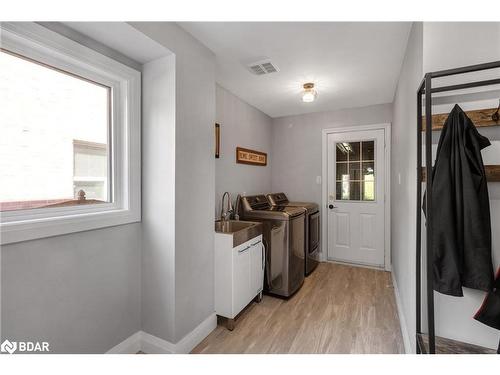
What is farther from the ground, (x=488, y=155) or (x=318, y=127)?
(x=318, y=127)

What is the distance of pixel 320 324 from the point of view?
2.10 metres

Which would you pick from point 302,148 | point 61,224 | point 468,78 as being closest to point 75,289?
point 61,224

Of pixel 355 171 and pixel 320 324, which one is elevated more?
pixel 355 171

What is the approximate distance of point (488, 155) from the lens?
4.21 feet

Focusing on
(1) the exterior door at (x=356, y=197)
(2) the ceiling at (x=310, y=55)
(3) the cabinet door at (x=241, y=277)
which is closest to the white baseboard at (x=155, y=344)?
(3) the cabinet door at (x=241, y=277)

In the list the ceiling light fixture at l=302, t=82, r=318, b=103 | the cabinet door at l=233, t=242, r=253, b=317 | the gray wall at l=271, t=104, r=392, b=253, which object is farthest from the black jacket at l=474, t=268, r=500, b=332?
the gray wall at l=271, t=104, r=392, b=253

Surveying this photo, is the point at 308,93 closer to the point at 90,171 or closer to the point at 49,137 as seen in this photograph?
the point at 90,171

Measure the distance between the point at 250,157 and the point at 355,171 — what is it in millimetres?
1582

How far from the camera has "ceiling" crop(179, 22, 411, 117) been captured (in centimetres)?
169

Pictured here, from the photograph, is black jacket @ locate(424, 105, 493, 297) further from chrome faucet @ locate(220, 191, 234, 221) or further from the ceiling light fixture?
chrome faucet @ locate(220, 191, 234, 221)

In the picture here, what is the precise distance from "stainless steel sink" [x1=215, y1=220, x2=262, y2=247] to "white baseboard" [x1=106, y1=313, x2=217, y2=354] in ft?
2.44

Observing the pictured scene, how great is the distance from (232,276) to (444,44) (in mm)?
2083

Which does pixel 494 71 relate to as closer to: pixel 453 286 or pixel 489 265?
pixel 489 265
